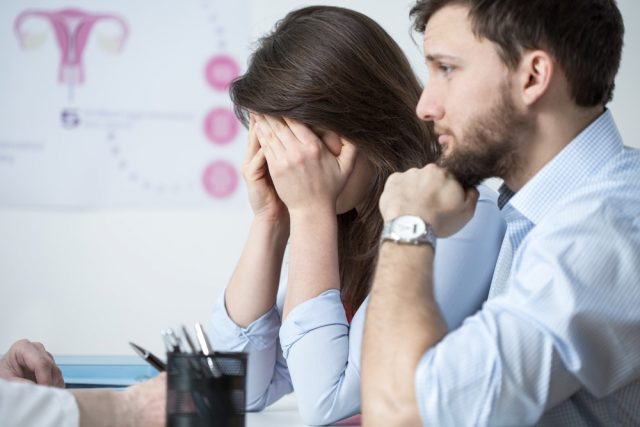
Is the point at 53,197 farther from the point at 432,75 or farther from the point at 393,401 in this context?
the point at 393,401

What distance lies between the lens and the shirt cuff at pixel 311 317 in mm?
1289

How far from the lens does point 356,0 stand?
2988 millimetres

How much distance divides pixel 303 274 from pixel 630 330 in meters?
0.56

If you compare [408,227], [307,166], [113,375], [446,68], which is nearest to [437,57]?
[446,68]

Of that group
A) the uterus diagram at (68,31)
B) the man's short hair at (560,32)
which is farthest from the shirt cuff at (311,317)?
the uterus diagram at (68,31)

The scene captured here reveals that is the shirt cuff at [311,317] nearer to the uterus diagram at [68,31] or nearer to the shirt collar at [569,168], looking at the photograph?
the shirt collar at [569,168]

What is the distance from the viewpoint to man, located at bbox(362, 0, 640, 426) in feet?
2.90

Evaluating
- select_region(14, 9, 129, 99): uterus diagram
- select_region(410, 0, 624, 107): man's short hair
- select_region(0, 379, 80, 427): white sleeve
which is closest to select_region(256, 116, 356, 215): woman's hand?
select_region(410, 0, 624, 107): man's short hair

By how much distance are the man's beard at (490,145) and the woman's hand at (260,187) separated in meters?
0.52

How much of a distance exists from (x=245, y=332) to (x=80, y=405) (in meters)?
0.60

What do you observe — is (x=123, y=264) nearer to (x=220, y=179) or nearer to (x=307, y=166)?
(x=220, y=179)

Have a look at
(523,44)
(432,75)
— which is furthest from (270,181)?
(523,44)

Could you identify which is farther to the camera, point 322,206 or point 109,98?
point 109,98

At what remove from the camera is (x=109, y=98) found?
301 centimetres
